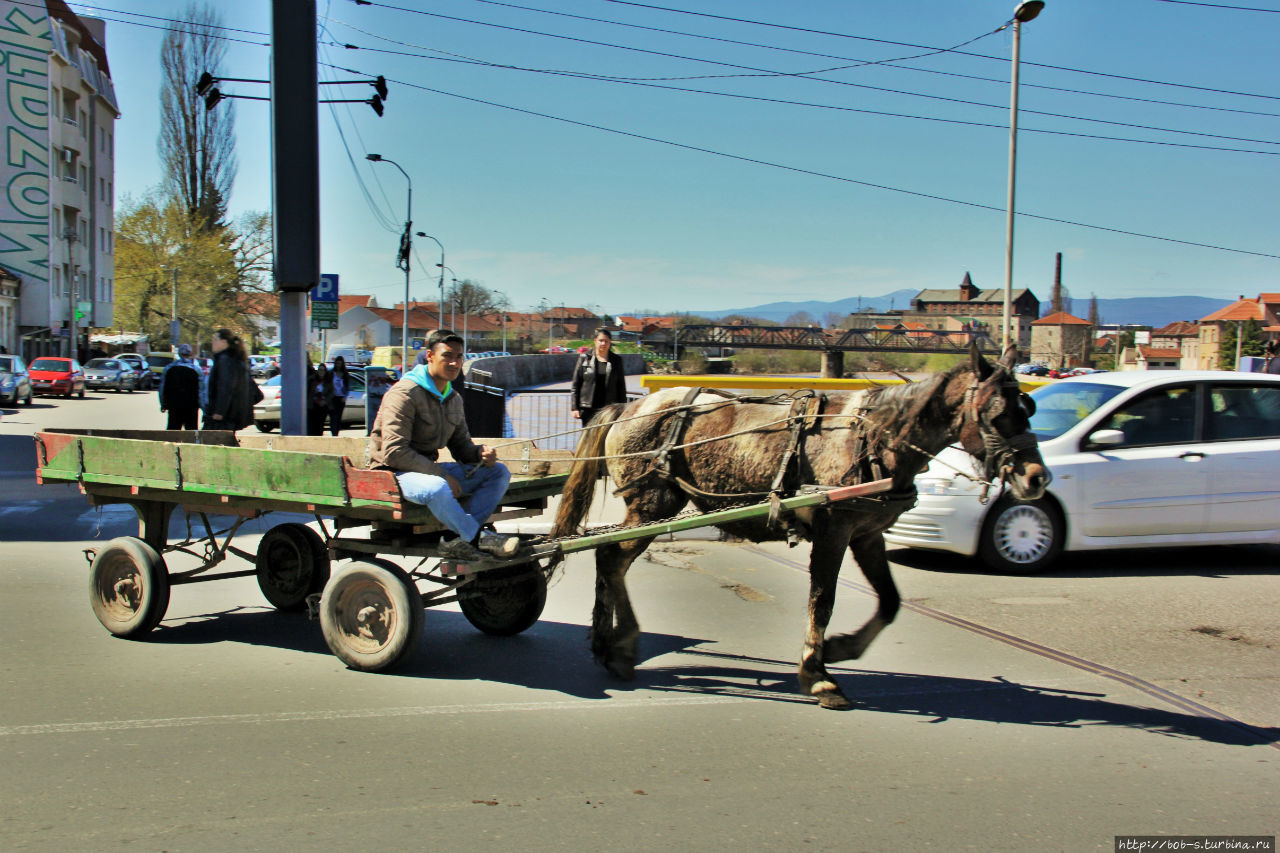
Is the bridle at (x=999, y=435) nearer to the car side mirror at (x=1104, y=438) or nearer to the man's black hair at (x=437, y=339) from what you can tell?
the man's black hair at (x=437, y=339)

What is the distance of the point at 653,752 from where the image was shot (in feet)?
14.9

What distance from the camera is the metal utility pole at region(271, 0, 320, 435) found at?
12.9m

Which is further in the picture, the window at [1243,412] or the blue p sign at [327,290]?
the blue p sign at [327,290]

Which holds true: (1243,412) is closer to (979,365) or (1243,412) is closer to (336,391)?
(979,365)

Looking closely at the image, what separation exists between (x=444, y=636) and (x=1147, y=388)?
6658 millimetres

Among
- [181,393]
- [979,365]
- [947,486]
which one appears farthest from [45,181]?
[979,365]

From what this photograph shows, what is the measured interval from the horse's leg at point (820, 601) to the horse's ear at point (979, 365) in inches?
42.2

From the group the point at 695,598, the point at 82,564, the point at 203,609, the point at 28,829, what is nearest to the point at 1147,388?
the point at 695,598

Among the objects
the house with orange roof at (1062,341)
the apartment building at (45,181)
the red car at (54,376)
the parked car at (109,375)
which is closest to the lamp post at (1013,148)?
the red car at (54,376)

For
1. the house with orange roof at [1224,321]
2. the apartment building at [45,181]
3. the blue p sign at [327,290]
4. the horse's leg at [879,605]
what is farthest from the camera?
the house with orange roof at [1224,321]

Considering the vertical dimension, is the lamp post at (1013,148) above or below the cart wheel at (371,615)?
above

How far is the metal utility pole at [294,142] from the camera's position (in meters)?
12.9

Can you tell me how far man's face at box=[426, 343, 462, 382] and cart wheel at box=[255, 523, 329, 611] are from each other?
76.3 inches

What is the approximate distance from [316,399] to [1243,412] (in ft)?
49.1
